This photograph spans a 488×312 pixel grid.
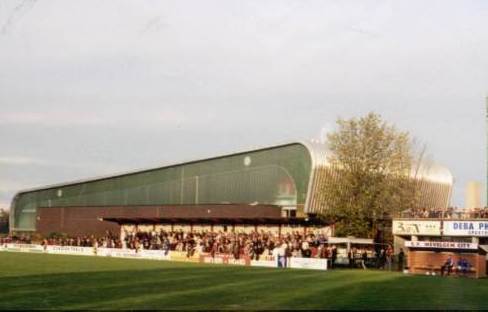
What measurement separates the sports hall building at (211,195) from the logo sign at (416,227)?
1395 centimetres

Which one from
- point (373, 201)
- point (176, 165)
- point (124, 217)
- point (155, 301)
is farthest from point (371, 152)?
point (155, 301)

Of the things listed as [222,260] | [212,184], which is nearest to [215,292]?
[222,260]

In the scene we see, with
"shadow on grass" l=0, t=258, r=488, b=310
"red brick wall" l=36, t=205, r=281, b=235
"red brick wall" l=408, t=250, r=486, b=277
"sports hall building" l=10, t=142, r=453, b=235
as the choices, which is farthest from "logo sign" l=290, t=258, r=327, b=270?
"red brick wall" l=36, t=205, r=281, b=235

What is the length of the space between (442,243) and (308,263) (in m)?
8.63

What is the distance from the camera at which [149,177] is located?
82.2 metres

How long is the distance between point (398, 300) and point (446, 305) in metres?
1.75

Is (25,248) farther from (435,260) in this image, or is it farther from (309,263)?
(435,260)

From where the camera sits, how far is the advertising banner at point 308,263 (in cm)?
4916

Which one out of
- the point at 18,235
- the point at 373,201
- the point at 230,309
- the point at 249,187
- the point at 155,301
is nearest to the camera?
the point at 230,309

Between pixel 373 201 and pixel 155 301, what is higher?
pixel 373 201

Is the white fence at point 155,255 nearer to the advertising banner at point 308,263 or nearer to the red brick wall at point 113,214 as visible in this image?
the advertising banner at point 308,263

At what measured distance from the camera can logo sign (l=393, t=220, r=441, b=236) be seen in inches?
2031

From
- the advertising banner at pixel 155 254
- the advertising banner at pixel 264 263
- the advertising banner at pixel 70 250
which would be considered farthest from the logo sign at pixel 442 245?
the advertising banner at pixel 70 250

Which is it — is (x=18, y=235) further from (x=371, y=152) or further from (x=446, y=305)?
(x=446, y=305)
